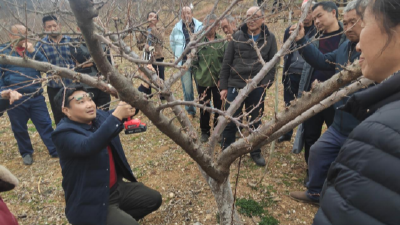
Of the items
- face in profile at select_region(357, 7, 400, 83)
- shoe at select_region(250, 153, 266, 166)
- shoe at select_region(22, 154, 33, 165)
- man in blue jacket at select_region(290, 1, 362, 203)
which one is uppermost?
face in profile at select_region(357, 7, 400, 83)

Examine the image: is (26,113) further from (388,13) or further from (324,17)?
(388,13)

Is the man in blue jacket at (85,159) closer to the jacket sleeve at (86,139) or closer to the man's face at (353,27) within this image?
the jacket sleeve at (86,139)

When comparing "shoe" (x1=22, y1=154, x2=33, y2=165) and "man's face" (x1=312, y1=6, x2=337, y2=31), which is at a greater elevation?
"man's face" (x1=312, y1=6, x2=337, y2=31)

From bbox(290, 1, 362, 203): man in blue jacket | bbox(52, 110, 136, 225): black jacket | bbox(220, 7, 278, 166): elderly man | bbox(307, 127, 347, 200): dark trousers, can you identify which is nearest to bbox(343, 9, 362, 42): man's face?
bbox(290, 1, 362, 203): man in blue jacket

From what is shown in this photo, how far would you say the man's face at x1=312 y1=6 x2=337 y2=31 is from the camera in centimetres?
270

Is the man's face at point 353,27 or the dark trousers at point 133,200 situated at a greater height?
the man's face at point 353,27

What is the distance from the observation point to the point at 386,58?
835 mm

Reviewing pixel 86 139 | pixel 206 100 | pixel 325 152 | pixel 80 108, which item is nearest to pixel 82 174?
pixel 86 139

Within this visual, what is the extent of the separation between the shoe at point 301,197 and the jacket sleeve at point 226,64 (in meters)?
1.68

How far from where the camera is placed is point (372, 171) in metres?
0.69

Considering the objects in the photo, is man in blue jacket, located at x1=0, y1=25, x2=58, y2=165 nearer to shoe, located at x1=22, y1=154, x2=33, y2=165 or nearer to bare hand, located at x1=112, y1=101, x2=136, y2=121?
shoe, located at x1=22, y1=154, x2=33, y2=165

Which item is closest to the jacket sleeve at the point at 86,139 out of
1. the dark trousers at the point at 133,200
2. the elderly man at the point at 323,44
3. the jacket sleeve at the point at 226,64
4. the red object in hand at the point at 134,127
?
the red object in hand at the point at 134,127

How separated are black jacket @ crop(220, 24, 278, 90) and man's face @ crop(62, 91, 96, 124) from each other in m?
1.83

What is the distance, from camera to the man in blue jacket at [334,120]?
87.7 inches
